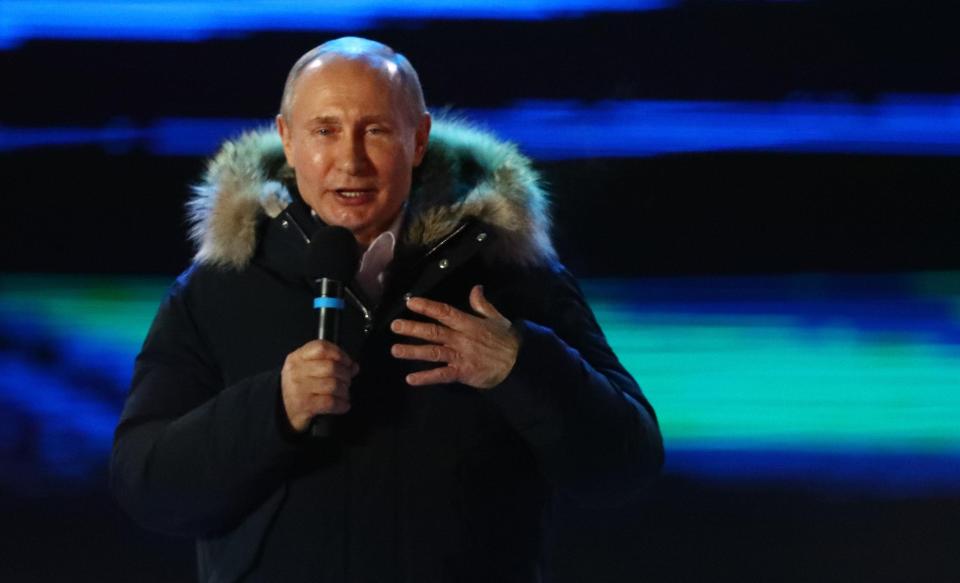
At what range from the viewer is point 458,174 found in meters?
1.86

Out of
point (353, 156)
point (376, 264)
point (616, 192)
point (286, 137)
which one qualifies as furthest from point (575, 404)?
point (616, 192)

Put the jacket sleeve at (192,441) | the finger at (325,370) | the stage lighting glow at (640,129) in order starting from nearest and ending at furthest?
1. the finger at (325,370)
2. the jacket sleeve at (192,441)
3. the stage lighting glow at (640,129)

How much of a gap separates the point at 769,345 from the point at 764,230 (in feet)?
0.79

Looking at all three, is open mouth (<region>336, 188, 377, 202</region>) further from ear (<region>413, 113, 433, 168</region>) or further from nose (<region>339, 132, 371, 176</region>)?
ear (<region>413, 113, 433, 168</region>)

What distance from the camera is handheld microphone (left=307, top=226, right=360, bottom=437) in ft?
4.82

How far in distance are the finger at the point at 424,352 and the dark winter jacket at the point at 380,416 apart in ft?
0.27

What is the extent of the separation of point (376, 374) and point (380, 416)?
0.19 feet

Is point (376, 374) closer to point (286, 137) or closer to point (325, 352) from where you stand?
point (325, 352)

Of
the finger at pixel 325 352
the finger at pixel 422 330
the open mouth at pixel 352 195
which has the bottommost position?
the finger at pixel 325 352

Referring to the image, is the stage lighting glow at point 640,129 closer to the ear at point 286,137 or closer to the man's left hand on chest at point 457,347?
the ear at point 286,137

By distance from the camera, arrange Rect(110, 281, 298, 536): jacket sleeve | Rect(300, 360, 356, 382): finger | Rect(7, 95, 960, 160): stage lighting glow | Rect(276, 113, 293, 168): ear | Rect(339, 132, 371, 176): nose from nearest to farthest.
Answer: Rect(300, 360, 356, 382): finger
Rect(110, 281, 298, 536): jacket sleeve
Rect(339, 132, 371, 176): nose
Rect(276, 113, 293, 168): ear
Rect(7, 95, 960, 160): stage lighting glow

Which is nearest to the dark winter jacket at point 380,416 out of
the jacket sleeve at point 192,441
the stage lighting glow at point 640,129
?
the jacket sleeve at point 192,441

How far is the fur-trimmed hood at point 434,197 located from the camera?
1772 millimetres

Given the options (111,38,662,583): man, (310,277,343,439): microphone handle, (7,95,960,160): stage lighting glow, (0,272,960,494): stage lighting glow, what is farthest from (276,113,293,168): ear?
(0,272,960,494): stage lighting glow
